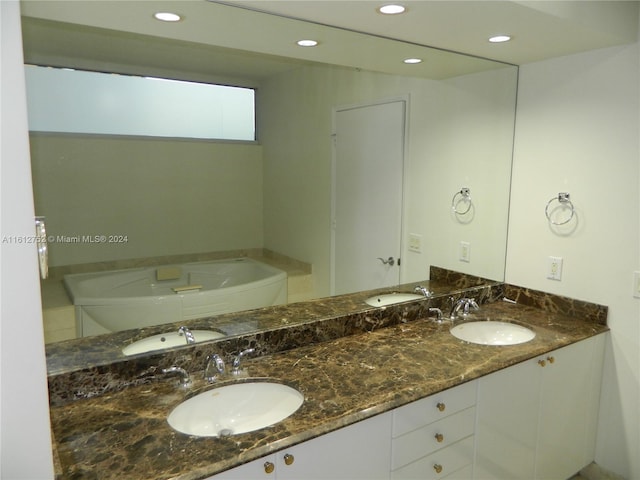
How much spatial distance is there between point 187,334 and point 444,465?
3.55 ft

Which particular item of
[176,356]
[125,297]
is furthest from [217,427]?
[125,297]

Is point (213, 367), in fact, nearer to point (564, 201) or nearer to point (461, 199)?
point (461, 199)

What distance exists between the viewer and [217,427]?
1.53 metres

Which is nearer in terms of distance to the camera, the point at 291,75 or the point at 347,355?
the point at 347,355

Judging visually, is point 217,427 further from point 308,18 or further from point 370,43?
point 370,43

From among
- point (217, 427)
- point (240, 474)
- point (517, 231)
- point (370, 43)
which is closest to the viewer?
point (240, 474)

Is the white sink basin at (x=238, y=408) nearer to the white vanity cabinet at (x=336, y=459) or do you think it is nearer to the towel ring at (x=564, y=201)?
the white vanity cabinet at (x=336, y=459)

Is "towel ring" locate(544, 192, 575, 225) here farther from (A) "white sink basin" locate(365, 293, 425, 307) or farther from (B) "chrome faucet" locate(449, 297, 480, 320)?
(A) "white sink basin" locate(365, 293, 425, 307)

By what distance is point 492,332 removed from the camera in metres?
2.42

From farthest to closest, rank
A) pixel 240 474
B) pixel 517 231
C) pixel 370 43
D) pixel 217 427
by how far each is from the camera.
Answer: pixel 517 231, pixel 370 43, pixel 217 427, pixel 240 474

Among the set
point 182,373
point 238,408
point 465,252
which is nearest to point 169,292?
point 182,373

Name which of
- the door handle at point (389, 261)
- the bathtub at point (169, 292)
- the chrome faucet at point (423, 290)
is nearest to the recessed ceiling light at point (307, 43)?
the bathtub at point (169, 292)

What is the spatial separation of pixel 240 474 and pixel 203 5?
4.86ft

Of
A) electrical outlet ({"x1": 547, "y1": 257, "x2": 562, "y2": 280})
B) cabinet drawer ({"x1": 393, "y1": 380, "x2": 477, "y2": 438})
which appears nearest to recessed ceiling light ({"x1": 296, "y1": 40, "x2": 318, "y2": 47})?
cabinet drawer ({"x1": 393, "y1": 380, "x2": 477, "y2": 438})
